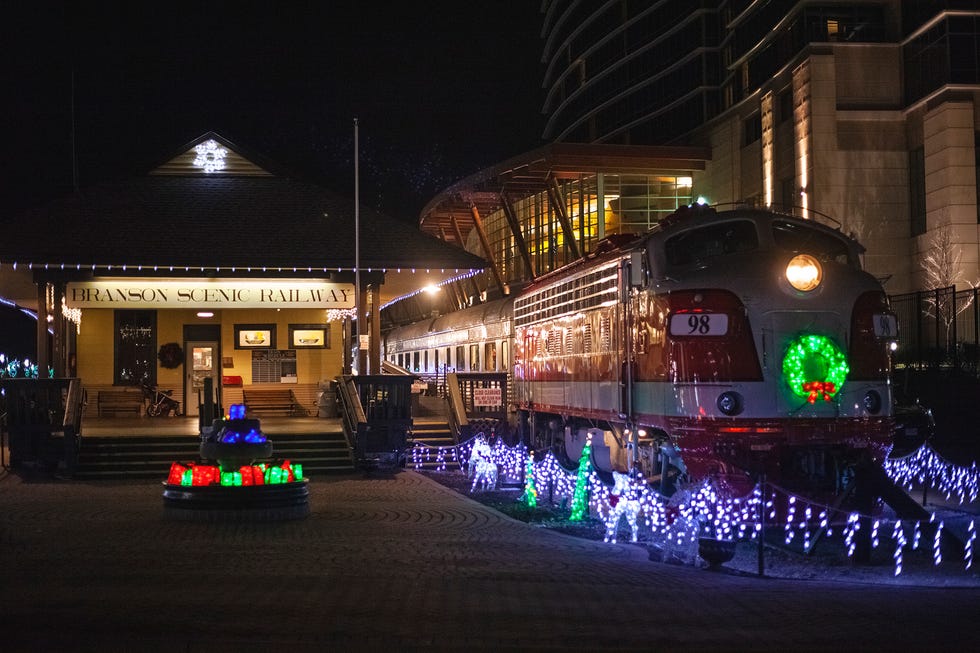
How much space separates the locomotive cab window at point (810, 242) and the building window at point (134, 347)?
68.9 feet

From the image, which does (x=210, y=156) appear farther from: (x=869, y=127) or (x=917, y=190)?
(x=917, y=190)

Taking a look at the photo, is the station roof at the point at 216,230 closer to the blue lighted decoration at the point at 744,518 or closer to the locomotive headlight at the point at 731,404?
the blue lighted decoration at the point at 744,518

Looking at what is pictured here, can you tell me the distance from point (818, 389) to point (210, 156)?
21.1 m

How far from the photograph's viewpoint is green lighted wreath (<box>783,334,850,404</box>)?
14008 millimetres

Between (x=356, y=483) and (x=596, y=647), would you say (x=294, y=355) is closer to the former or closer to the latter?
(x=356, y=483)

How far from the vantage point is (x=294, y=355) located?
3212 cm

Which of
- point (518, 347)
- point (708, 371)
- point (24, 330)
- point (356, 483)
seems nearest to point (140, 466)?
point (356, 483)

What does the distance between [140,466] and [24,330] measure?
67.8m

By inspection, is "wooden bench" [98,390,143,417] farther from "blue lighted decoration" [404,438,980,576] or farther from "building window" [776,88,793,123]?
"building window" [776,88,793,123]

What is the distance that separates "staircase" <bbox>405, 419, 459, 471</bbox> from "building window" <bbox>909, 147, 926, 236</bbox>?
21.2 metres

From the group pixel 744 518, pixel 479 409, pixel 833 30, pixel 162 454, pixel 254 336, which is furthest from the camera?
pixel 833 30

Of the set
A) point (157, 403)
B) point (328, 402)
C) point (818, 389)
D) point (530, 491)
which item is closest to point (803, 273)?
point (818, 389)

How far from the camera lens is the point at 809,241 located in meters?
15.3

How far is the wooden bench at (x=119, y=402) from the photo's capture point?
101 ft
